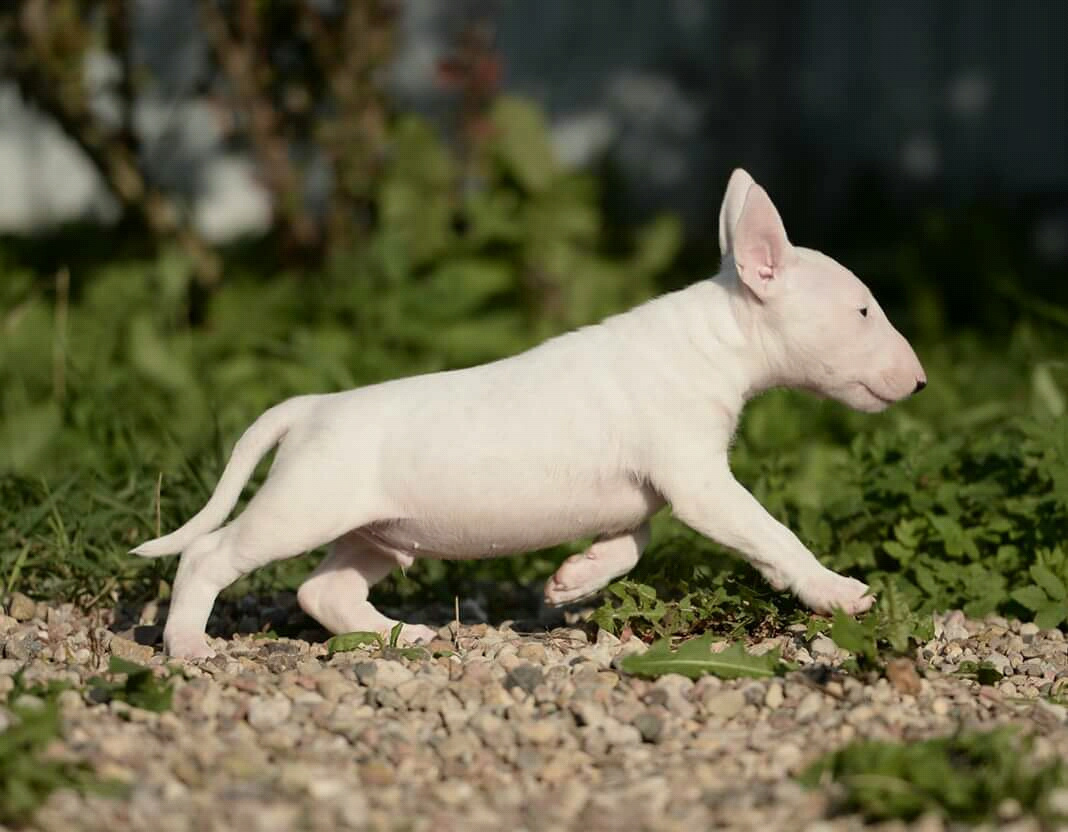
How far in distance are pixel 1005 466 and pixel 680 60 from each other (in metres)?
6.14

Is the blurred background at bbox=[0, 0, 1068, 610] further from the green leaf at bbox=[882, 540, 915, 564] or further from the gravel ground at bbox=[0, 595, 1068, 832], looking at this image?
the gravel ground at bbox=[0, 595, 1068, 832]

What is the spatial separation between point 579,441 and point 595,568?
0.41 meters

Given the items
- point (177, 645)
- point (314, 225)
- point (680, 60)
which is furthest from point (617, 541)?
point (680, 60)

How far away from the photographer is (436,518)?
423 centimetres

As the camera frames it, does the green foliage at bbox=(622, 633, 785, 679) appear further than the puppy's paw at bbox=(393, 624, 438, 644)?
No

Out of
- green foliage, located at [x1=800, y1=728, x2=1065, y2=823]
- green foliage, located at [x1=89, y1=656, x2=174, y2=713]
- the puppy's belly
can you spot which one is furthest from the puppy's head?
green foliage, located at [x1=89, y1=656, x2=174, y2=713]

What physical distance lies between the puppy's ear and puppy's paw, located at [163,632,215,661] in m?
1.70

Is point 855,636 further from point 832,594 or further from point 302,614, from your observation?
point 302,614

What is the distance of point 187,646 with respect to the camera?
13.6ft

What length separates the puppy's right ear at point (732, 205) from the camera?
14.5 feet

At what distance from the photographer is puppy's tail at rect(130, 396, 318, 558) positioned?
4254mm

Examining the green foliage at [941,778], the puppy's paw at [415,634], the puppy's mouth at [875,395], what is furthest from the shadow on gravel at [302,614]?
the green foliage at [941,778]

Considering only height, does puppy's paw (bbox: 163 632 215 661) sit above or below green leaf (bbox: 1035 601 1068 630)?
above

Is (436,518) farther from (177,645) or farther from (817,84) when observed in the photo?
(817,84)
